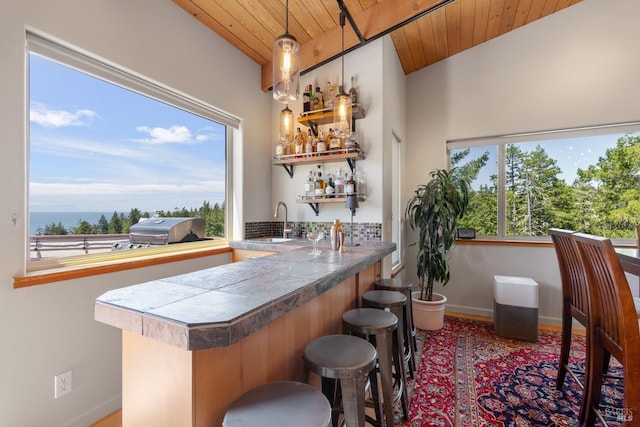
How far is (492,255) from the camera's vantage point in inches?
134

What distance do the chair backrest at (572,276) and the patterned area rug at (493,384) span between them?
61 cm

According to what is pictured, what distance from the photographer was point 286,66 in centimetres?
173

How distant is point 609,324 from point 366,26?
2739mm

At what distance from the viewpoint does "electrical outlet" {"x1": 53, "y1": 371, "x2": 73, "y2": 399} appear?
1566mm

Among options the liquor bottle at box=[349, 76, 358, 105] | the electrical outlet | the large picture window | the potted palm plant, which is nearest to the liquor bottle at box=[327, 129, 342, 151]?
the liquor bottle at box=[349, 76, 358, 105]

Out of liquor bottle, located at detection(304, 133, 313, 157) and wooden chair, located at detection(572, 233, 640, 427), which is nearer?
wooden chair, located at detection(572, 233, 640, 427)

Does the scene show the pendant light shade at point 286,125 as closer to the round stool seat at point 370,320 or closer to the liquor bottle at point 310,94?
the liquor bottle at point 310,94

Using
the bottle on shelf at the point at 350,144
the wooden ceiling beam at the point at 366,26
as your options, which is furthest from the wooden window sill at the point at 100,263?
the wooden ceiling beam at the point at 366,26

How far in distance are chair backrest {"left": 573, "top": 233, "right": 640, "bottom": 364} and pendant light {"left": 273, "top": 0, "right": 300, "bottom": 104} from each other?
69.6 inches

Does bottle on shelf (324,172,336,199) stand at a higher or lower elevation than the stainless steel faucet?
higher

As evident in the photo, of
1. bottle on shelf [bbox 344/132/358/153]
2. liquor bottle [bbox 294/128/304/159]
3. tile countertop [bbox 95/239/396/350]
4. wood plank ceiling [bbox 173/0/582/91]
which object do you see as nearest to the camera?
tile countertop [bbox 95/239/396/350]

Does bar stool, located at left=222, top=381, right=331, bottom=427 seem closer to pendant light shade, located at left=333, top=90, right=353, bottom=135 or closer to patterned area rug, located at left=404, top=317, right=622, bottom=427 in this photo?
patterned area rug, located at left=404, top=317, right=622, bottom=427

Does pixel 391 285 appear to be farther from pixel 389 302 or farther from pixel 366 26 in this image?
pixel 366 26

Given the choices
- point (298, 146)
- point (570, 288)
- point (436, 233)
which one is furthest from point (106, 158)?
point (570, 288)
